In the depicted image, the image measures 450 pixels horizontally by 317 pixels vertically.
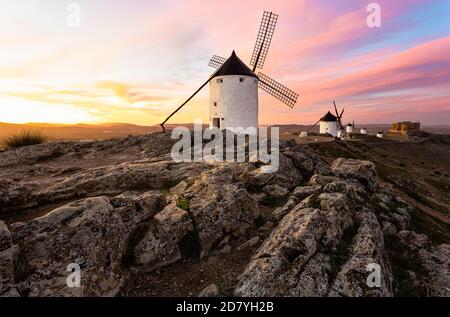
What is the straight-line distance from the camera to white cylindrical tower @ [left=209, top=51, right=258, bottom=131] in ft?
130

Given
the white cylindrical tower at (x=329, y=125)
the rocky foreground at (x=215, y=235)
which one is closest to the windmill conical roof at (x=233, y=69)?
the rocky foreground at (x=215, y=235)

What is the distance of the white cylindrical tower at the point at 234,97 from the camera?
130 feet

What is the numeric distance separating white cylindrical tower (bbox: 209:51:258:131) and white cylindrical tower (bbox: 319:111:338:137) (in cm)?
6637

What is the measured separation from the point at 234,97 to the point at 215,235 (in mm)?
28827

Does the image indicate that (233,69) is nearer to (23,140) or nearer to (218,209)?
(23,140)

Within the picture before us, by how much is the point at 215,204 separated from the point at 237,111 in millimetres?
26911

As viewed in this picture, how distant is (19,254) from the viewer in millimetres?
9383

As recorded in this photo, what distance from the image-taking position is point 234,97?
39.8 meters

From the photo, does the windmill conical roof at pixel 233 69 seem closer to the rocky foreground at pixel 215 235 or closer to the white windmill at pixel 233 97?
the white windmill at pixel 233 97

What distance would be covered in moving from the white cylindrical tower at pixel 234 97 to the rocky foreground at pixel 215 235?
66.6 feet

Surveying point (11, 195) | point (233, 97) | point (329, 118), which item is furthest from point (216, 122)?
point (329, 118)

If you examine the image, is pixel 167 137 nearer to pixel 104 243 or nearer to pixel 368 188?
pixel 368 188

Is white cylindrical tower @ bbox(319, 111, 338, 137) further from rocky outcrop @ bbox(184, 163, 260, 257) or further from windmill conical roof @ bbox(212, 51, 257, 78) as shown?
rocky outcrop @ bbox(184, 163, 260, 257)
